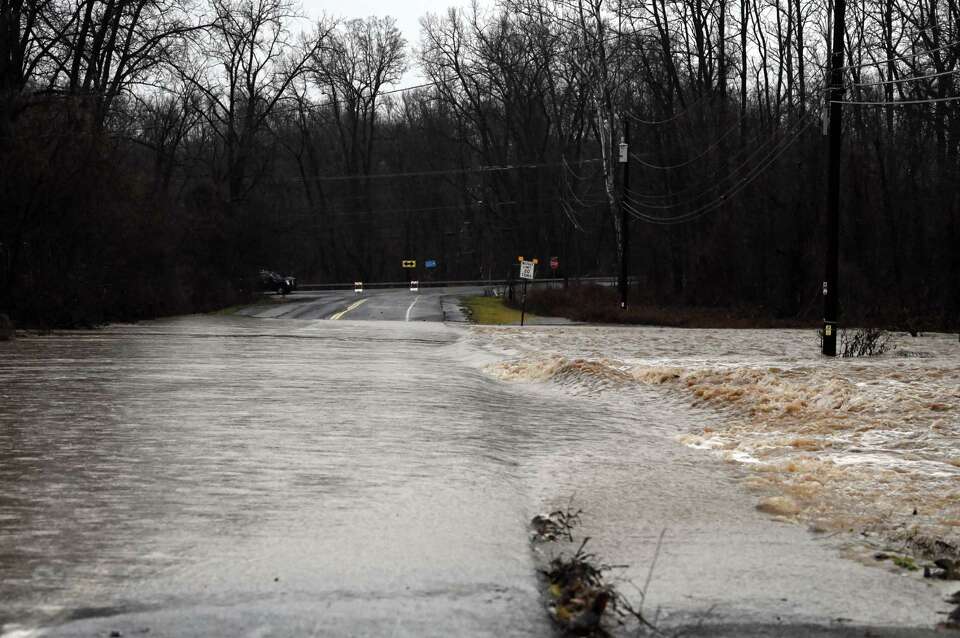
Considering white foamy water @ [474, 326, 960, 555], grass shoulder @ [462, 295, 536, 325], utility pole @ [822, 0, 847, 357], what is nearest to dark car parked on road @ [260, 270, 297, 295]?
grass shoulder @ [462, 295, 536, 325]

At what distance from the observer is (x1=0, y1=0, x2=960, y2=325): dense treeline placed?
32062mm

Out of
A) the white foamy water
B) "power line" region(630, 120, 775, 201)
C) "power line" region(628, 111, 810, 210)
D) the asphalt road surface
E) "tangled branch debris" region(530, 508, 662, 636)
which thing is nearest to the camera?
"tangled branch debris" region(530, 508, 662, 636)

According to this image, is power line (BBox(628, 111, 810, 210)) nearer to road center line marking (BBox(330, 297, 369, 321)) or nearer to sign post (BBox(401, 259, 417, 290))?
road center line marking (BBox(330, 297, 369, 321))

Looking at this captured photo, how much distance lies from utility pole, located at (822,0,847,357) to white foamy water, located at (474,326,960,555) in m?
0.67

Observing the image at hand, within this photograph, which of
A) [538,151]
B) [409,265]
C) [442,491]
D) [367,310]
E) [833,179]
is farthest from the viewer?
[409,265]

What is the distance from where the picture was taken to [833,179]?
914 inches

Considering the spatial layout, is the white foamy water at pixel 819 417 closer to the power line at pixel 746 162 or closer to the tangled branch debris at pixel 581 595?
the tangled branch debris at pixel 581 595

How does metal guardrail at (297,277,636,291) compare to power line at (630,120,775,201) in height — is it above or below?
below

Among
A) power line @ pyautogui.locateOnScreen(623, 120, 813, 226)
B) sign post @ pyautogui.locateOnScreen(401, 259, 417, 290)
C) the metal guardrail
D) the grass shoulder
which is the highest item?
power line @ pyautogui.locateOnScreen(623, 120, 813, 226)

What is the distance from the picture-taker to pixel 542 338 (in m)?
27.9

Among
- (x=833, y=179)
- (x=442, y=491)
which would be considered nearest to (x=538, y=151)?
(x=833, y=179)

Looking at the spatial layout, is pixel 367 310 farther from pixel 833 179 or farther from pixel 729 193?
pixel 833 179

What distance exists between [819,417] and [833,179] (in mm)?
11743

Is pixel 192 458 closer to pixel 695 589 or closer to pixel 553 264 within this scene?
pixel 695 589
